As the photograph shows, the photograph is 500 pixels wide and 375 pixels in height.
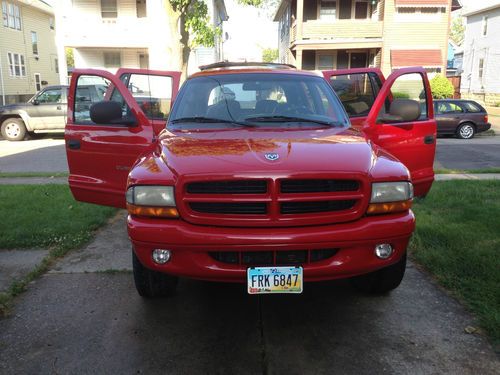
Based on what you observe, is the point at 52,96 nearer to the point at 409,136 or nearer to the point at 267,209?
the point at 409,136

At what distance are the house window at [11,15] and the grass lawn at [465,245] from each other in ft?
96.2

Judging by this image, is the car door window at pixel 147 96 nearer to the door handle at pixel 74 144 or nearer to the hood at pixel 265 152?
the door handle at pixel 74 144

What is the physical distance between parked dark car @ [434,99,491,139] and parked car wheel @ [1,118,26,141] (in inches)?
544

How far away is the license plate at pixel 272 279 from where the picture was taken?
293 cm

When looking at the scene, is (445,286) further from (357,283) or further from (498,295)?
(357,283)

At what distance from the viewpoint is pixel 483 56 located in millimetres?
33000

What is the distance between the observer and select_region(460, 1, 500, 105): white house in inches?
1224

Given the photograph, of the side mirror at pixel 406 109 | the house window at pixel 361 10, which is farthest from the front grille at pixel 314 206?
the house window at pixel 361 10

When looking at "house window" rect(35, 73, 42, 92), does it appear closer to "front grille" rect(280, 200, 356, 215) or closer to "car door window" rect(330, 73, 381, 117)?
"car door window" rect(330, 73, 381, 117)

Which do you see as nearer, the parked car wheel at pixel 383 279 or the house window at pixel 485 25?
the parked car wheel at pixel 383 279

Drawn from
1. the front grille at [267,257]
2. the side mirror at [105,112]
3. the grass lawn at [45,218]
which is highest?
the side mirror at [105,112]

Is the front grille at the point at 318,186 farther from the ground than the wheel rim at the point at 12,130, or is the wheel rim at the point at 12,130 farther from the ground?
the front grille at the point at 318,186

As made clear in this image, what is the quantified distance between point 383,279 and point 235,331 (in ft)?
3.98

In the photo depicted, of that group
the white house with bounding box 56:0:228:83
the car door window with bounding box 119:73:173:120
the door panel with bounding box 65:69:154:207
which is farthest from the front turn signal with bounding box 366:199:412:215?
the white house with bounding box 56:0:228:83
